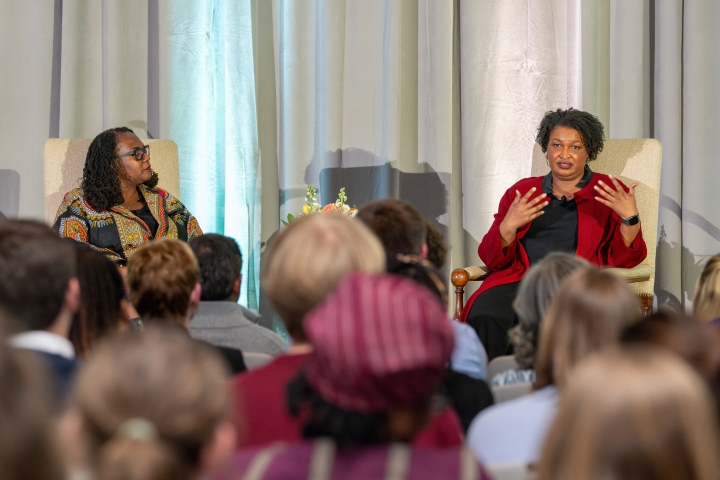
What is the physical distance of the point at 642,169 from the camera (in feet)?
12.5

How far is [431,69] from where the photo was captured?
4.42 meters

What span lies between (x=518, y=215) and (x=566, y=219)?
30cm

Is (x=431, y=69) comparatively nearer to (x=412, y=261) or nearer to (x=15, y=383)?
(x=412, y=261)

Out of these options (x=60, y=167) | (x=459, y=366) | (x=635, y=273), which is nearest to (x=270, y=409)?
(x=459, y=366)

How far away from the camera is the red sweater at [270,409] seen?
1271 millimetres

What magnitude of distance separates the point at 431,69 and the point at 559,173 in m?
1.10

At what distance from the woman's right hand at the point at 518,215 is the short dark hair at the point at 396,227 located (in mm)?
1435

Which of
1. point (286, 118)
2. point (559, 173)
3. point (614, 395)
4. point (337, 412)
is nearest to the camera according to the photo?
point (614, 395)

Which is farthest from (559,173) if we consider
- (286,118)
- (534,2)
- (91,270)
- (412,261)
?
(91,270)

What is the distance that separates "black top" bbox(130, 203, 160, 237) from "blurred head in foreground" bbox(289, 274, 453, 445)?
279 centimetres

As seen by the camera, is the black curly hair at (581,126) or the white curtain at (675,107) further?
the white curtain at (675,107)

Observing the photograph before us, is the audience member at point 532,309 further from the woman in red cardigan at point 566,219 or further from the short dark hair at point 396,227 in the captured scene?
the woman in red cardigan at point 566,219

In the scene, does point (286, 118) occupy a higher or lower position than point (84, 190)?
higher

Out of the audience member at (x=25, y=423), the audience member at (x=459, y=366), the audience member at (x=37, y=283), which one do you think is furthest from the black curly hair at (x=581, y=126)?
the audience member at (x=25, y=423)
